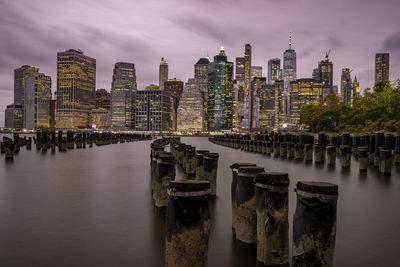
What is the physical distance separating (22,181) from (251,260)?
1486cm

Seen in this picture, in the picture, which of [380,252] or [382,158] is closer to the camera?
[380,252]

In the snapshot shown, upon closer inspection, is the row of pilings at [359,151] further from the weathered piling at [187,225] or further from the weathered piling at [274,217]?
the weathered piling at [187,225]

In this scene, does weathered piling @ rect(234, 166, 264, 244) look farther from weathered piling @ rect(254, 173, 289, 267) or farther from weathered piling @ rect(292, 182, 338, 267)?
weathered piling @ rect(292, 182, 338, 267)

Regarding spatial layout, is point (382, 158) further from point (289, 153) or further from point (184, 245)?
point (184, 245)

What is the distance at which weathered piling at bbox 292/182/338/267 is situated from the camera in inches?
168

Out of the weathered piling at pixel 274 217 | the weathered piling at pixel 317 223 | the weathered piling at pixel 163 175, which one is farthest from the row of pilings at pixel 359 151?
the weathered piling at pixel 317 223

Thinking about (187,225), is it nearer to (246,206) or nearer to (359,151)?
(246,206)

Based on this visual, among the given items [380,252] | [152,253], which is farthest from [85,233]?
[380,252]

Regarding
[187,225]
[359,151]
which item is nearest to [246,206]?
[187,225]

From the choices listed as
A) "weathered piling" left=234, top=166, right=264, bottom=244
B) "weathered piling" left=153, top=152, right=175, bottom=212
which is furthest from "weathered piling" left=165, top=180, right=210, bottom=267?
"weathered piling" left=153, top=152, right=175, bottom=212

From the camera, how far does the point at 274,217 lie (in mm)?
4934

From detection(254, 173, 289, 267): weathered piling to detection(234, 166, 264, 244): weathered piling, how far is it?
776 mm

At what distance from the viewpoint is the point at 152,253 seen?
6.09 meters

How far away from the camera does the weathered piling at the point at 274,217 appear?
4938mm
